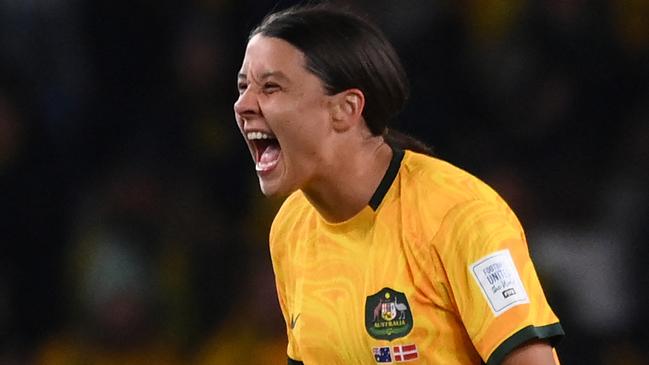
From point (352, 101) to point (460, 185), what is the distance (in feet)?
0.97

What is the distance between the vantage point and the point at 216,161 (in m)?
4.89

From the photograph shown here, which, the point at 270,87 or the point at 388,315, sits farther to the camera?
the point at 270,87

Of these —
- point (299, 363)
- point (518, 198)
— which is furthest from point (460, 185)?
point (518, 198)

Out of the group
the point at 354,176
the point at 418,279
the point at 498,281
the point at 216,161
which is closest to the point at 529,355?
the point at 498,281

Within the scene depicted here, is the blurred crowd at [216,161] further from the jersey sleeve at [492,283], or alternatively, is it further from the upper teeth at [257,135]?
the jersey sleeve at [492,283]

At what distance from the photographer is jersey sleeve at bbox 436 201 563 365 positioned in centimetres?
238

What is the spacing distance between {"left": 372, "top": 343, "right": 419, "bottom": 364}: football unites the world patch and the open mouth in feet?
1.44

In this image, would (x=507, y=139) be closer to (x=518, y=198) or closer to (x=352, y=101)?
(x=518, y=198)

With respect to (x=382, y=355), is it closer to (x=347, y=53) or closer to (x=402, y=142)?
(x=402, y=142)

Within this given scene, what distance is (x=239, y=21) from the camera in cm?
506

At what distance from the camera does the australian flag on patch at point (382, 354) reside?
257 cm

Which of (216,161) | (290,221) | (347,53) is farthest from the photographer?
(216,161)

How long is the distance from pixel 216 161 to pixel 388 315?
2.42 m

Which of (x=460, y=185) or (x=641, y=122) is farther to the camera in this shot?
(x=641, y=122)
